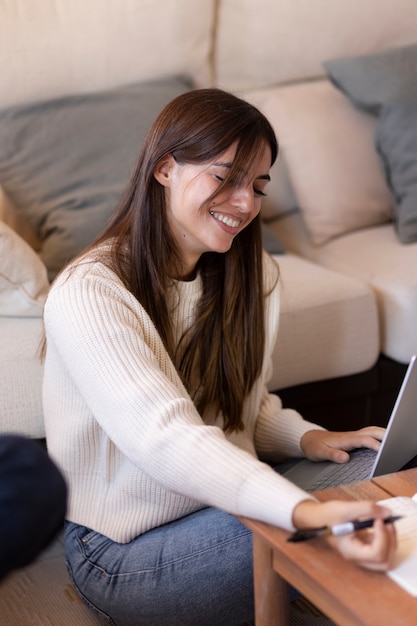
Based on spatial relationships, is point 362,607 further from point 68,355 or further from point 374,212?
point 374,212

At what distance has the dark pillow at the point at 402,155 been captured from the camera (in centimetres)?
223

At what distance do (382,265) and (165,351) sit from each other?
94cm

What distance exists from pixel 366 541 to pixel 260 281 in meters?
0.64

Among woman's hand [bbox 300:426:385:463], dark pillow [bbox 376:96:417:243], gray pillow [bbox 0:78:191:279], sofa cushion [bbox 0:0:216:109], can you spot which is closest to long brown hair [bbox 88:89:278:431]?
woman's hand [bbox 300:426:385:463]

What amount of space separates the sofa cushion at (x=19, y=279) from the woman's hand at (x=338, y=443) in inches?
23.4

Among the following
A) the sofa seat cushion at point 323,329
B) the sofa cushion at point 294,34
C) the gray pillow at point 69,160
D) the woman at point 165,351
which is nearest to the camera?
the woman at point 165,351

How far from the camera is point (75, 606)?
1.62m

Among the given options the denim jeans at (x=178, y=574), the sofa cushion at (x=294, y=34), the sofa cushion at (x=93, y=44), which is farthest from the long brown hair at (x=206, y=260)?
the sofa cushion at (x=294, y=34)

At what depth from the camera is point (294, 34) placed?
2.55 m

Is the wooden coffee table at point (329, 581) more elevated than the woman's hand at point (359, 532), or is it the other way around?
the woman's hand at point (359, 532)

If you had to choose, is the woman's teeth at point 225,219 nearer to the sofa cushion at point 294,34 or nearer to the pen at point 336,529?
the pen at point 336,529

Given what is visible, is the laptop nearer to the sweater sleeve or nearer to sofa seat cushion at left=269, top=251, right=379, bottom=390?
the sweater sleeve

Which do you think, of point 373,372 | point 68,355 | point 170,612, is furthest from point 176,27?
point 170,612

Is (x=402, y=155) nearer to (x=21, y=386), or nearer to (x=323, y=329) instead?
(x=323, y=329)
